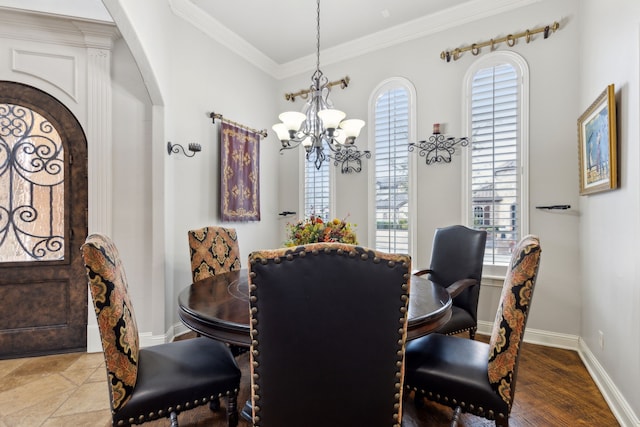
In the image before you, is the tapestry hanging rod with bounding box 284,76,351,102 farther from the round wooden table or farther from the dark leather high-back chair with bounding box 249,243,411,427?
the dark leather high-back chair with bounding box 249,243,411,427

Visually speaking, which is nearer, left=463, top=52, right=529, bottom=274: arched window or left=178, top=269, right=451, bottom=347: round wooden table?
left=178, top=269, right=451, bottom=347: round wooden table

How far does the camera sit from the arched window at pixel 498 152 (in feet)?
9.61

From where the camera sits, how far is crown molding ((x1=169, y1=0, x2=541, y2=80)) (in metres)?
3.07

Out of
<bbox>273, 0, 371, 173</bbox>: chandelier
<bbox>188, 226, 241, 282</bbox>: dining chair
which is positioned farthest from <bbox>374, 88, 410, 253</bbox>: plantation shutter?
<bbox>188, 226, 241, 282</bbox>: dining chair

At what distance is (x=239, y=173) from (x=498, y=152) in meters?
2.78

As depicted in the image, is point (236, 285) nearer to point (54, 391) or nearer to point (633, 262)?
point (54, 391)

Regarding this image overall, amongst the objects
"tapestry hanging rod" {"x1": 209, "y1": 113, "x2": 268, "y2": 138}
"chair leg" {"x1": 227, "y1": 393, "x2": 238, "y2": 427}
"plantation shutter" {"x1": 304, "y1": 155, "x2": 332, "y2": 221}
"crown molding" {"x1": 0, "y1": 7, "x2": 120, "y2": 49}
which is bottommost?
"chair leg" {"x1": 227, "y1": 393, "x2": 238, "y2": 427}

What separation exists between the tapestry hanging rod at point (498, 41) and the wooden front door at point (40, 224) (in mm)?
3583

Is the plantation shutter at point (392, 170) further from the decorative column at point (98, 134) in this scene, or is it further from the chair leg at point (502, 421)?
the decorative column at point (98, 134)

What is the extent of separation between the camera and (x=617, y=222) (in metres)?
1.94

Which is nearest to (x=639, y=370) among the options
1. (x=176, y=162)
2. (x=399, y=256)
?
(x=399, y=256)

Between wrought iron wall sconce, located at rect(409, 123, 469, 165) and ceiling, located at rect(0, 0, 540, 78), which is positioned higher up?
ceiling, located at rect(0, 0, 540, 78)

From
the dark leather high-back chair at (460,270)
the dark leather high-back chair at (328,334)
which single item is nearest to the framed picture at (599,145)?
the dark leather high-back chair at (460,270)

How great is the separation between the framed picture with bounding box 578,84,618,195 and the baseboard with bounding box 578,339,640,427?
123 cm
